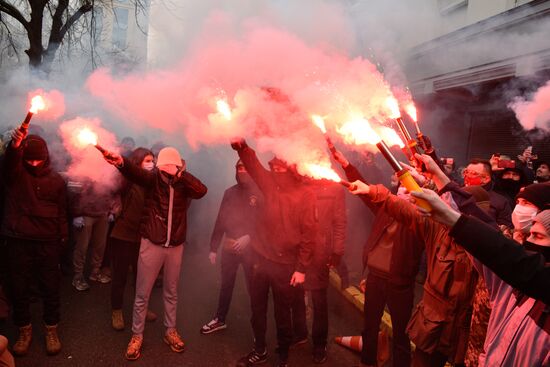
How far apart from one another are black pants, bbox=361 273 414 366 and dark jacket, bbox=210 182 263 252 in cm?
176

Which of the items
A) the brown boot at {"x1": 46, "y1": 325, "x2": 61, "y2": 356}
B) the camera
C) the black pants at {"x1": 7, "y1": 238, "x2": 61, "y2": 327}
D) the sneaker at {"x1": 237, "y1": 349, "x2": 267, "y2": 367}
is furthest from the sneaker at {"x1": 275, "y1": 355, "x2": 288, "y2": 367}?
the camera

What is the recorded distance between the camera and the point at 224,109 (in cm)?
390

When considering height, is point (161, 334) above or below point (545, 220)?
below

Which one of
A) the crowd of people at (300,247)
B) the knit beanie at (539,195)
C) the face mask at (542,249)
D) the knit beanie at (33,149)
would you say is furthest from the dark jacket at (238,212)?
the face mask at (542,249)

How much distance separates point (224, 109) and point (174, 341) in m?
2.50

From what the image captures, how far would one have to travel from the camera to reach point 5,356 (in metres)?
2.46

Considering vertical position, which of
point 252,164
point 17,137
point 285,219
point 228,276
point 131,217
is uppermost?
point 17,137

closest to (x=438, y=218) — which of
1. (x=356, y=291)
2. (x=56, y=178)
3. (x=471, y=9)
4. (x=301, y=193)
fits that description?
(x=301, y=193)

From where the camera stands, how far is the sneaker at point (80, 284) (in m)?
5.41

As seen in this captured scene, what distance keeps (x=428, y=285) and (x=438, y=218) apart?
1.49 metres

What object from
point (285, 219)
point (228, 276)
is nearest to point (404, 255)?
point (285, 219)

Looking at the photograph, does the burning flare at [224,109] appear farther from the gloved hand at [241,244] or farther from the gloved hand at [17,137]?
the gloved hand at [17,137]

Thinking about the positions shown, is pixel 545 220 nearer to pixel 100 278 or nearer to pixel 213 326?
pixel 213 326

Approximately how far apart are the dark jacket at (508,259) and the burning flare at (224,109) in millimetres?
2666
